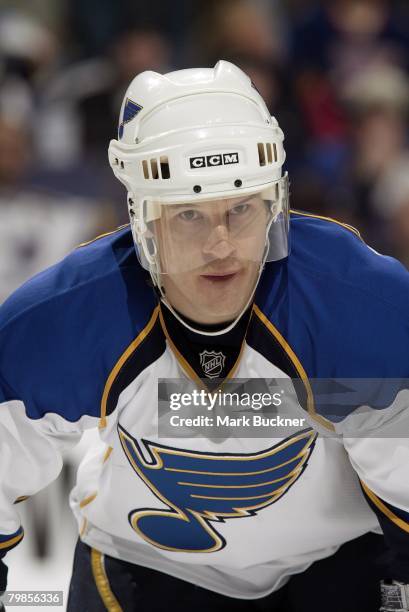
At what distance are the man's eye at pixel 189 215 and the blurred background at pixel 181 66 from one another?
2.07 m

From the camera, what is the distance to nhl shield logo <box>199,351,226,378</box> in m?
1.90

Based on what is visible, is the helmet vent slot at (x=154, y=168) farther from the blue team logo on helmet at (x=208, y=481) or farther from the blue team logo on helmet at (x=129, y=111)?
the blue team logo on helmet at (x=208, y=481)

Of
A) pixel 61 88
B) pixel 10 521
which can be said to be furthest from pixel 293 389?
pixel 61 88

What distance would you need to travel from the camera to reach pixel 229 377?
1911 millimetres

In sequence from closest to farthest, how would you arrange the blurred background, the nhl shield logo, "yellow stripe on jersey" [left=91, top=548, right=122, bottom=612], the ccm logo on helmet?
the ccm logo on helmet < the nhl shield logo < "yellow stripe on jersey" [left=91, top=548, right=122, bottom=612] < the blurred background

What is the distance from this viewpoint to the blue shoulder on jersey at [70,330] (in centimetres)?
Result: 186

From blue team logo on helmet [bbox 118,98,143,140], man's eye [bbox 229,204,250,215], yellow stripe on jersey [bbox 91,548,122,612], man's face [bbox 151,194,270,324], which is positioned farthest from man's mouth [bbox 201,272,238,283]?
yellow stripe on jersey [bbox 91,548,122,612]

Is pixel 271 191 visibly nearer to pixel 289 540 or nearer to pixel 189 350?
pixel 189 350

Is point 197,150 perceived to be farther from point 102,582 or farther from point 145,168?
point 102,582

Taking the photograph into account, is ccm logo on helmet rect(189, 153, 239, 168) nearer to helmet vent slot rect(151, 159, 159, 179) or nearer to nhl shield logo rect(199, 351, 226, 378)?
helmet vent slot rect(151, 159, 159, 179)

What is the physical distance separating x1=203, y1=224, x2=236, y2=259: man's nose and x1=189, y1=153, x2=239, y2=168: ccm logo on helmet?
0.10m

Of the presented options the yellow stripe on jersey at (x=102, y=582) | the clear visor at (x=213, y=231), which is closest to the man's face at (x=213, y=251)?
the clear visor at (x=213, y=231)

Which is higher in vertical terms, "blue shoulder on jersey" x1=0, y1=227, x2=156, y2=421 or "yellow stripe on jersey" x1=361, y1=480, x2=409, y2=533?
"blue shoulder on jersey" x1=0, y1=227, x2=156, y2=421

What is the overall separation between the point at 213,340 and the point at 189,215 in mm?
225
